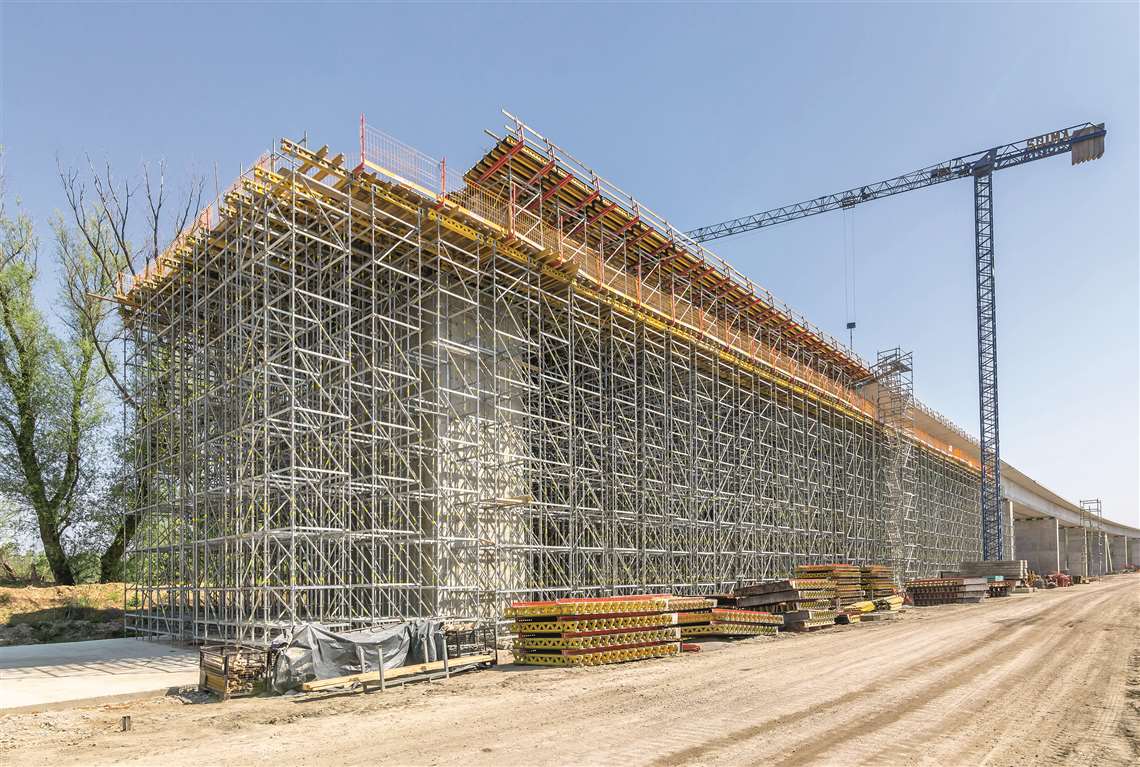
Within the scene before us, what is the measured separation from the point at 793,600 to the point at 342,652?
1532 cm

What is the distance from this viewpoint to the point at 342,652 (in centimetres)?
1343

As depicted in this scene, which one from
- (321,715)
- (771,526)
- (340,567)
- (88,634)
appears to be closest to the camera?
(321,715)

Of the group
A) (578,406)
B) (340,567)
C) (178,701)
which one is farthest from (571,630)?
(578,406)

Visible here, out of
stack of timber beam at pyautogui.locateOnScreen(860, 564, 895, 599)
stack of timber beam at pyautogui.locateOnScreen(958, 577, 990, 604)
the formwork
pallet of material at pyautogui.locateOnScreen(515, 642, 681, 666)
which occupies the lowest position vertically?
stack of timber beam at pyautogui.locateOnScreen(958, 577, 990, 604)

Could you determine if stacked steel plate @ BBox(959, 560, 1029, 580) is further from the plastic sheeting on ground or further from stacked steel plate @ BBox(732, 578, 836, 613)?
the plastic sheeting on ground

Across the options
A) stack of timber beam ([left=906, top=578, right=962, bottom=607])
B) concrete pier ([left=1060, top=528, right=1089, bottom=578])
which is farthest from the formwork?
concrete pier ([left=1060, top=528, right=1089, bottom=578])

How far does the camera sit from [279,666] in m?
12.8

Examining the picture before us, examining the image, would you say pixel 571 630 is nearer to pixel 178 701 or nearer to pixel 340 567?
pixel 340 567

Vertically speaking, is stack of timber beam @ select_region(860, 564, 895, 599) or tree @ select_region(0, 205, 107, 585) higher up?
tree @ select_region(0, 205, 107, 585)

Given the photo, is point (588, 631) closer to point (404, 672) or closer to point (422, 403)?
point (404, 672)

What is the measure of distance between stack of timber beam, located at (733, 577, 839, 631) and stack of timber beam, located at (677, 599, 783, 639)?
5.20 feet

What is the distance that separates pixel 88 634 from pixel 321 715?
15.7 metres

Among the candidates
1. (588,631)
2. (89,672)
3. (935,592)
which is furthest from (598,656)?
(935,592)

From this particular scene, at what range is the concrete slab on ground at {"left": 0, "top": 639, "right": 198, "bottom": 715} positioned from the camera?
41.1ft
